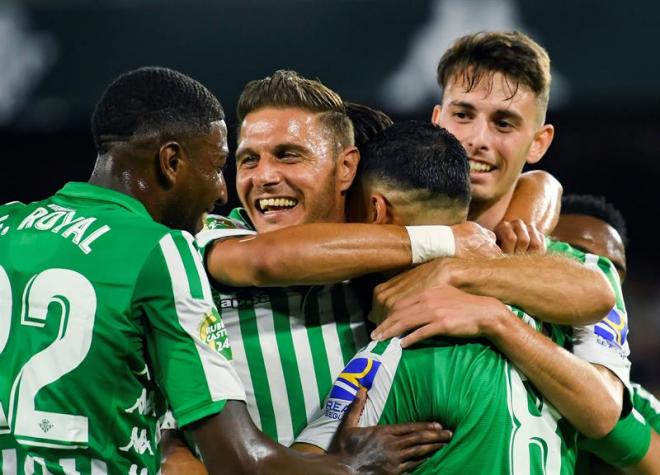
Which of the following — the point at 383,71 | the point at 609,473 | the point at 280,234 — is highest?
the point at 383,71

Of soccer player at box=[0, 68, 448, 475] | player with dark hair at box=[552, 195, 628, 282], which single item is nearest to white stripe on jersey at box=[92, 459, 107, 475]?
soccer player at box=[0, 68, 448, 475]

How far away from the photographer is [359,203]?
3260 millimetres

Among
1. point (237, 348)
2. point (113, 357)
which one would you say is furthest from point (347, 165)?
point (113, 357)

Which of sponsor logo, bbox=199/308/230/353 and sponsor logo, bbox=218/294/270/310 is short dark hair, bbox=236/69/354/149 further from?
sponsor logo, bbox=199/308/230/353

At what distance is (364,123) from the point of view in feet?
11.6

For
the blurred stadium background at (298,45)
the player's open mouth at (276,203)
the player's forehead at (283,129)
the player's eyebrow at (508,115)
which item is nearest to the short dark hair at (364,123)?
the player's forehead at (283,129)

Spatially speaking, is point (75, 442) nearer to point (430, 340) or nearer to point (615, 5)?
point (430, 340)

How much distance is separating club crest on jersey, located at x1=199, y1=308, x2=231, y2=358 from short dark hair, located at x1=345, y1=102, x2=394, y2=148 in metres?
1.04

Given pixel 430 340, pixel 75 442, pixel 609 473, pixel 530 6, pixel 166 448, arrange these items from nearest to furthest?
pixel 75 442, pixel 430 340, pixel 166 448, pixel 609 473, pixel 530 6

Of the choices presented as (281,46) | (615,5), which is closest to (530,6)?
(615,5)

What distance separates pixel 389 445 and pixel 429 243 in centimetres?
60

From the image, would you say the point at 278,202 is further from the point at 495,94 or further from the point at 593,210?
the point at 593,210

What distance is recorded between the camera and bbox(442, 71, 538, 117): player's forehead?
3988 mm

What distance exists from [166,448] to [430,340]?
1.02 metres
